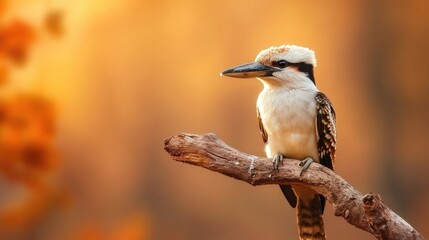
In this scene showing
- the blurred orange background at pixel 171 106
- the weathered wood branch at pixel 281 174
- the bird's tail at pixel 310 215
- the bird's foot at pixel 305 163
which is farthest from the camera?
the blurred orange background at pixel 171 106

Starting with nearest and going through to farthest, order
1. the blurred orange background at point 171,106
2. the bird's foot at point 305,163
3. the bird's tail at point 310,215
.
Answer: the bird's foot at point 305,163
the bird's tail at point 310,215
the blurred orange background at point 171,106

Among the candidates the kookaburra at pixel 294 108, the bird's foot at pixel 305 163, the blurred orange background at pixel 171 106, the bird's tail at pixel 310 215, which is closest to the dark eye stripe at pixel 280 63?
the kookaburra at pixel 294 108

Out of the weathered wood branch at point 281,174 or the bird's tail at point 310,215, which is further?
the bird's tail at point 310,215

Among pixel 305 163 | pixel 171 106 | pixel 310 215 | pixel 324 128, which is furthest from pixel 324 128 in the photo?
pixel 171 106

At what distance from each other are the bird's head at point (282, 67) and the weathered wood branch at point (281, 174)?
196 millimetres

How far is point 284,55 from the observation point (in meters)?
1.60

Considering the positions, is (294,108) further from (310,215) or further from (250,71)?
(310,215)

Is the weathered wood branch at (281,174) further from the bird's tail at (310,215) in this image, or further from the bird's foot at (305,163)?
the bird's tail at (310,215)

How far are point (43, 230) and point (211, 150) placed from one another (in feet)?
3.96

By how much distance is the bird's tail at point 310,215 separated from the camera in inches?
67.6

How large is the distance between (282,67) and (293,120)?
0.40 feet

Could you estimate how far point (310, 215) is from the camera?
1.73m

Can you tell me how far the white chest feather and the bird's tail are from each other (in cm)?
15

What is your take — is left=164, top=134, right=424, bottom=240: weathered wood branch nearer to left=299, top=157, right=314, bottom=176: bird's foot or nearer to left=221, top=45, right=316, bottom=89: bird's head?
left=299, top=157, right=314, bottom=176: bird's foot
